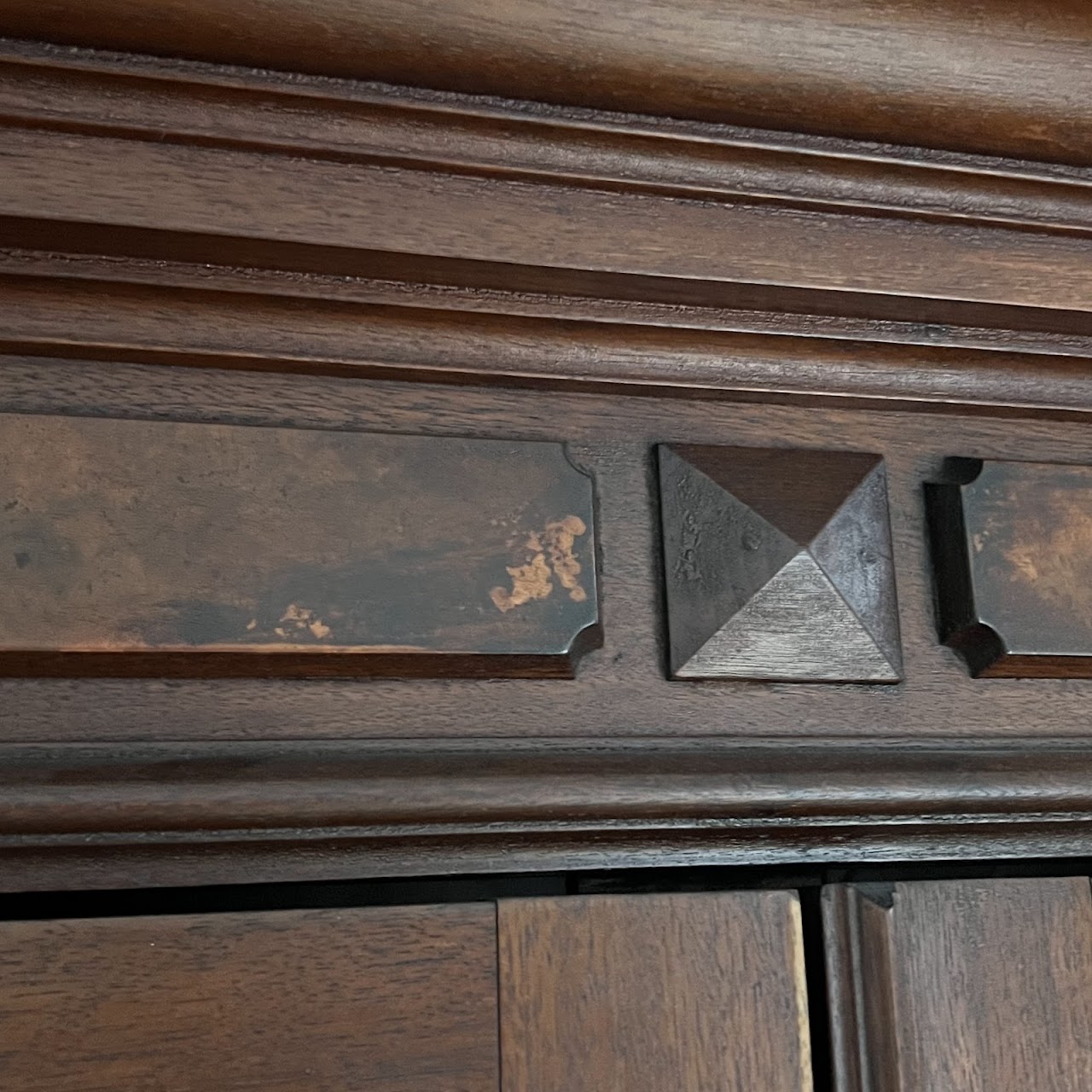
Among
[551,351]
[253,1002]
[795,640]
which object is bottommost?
[253,1002]

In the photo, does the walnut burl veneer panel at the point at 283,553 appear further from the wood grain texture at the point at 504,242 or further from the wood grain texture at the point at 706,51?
the wood grain texture at the point at 706,51

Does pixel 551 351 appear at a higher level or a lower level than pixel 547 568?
higher

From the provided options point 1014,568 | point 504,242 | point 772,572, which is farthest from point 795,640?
point 504,242

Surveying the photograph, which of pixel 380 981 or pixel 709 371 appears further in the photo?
pixel 709 371

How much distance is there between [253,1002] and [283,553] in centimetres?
21

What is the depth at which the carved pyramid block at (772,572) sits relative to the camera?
0.69 metres

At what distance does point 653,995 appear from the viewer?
0.65 meters

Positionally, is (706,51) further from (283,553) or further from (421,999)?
(421,999)

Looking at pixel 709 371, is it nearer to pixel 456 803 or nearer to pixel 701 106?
pixel 701 106

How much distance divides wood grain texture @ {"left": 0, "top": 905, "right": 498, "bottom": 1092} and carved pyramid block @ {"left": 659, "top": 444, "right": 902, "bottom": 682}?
0.65ft

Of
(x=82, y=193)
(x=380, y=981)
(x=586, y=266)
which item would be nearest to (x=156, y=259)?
(x=82, y=193)

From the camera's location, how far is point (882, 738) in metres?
0.71

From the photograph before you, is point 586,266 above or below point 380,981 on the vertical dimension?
above

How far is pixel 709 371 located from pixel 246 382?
25cm
